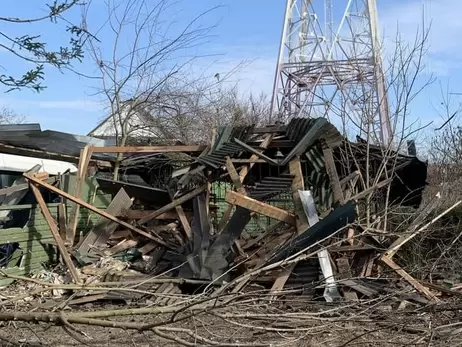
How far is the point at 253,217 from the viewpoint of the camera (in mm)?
8953

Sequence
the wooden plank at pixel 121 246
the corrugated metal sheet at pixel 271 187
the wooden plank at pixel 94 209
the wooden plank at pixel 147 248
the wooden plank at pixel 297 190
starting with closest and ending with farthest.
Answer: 1. the wooden plank at pixel 297 190
2. the corrugated metal sheet at pixel 271 187
3. the wooden plank at pixel 94 209
4. the wooden plank at pixel 121 246
5. the wooden plank at pixel 147 248

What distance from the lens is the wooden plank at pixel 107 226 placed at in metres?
9.15

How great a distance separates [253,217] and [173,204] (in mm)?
1289

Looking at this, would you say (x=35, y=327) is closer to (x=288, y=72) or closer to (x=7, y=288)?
(x=7, y=288)

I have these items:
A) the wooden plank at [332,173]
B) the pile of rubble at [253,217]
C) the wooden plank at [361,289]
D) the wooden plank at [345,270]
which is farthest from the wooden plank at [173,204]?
the wooden plank at [361,289]

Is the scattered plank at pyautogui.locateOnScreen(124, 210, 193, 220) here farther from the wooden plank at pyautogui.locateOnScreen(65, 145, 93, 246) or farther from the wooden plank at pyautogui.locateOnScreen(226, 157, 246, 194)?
the wooden plank at pyautogui.locateOnScreen(226, 157, 246, 194)

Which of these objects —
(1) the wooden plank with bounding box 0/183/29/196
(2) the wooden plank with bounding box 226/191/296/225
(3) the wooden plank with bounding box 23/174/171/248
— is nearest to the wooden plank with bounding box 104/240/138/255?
(3) the wooden plank with bounding box 23/174/171/248

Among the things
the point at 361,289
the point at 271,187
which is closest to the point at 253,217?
the point at 271,187

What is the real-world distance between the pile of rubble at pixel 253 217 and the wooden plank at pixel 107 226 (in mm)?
16

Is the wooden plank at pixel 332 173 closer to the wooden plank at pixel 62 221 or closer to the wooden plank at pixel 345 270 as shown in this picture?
the wooden plank at pixel 345 270

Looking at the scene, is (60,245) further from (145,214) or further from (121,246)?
(145,214)

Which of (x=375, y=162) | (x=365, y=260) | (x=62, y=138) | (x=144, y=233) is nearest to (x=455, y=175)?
(x=375, y=162)

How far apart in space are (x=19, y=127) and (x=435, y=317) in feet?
19.7

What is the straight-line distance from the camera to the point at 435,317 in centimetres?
587
